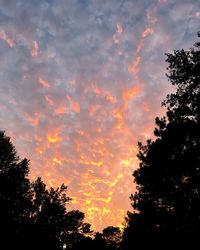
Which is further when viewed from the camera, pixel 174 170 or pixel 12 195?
pixel 12 195

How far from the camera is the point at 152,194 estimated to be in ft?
89.4

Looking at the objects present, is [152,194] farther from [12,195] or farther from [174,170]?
[12,195]

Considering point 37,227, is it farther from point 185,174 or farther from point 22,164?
point 185,174

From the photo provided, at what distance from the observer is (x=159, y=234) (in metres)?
26.4

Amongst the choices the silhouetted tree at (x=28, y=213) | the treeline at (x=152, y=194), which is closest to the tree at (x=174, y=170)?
the treeline at (x=152, y=194)

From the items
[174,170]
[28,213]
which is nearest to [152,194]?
[174,170]

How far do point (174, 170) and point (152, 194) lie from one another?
12.6ft

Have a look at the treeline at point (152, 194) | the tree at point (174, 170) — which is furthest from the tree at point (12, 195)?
the tree at point (174, 170)

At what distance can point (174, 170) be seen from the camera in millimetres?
24453

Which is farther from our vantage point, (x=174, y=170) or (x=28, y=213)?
(x=28, y=213)

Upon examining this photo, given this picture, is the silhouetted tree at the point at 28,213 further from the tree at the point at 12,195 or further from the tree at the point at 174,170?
the tree at the point at 174,170

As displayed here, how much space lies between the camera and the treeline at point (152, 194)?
20.6 m

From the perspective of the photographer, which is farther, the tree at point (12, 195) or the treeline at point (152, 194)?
the tree at point (12, 195)

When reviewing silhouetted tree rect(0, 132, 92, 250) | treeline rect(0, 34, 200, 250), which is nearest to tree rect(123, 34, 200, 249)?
treeline rect(0, 34, 200, 250)
